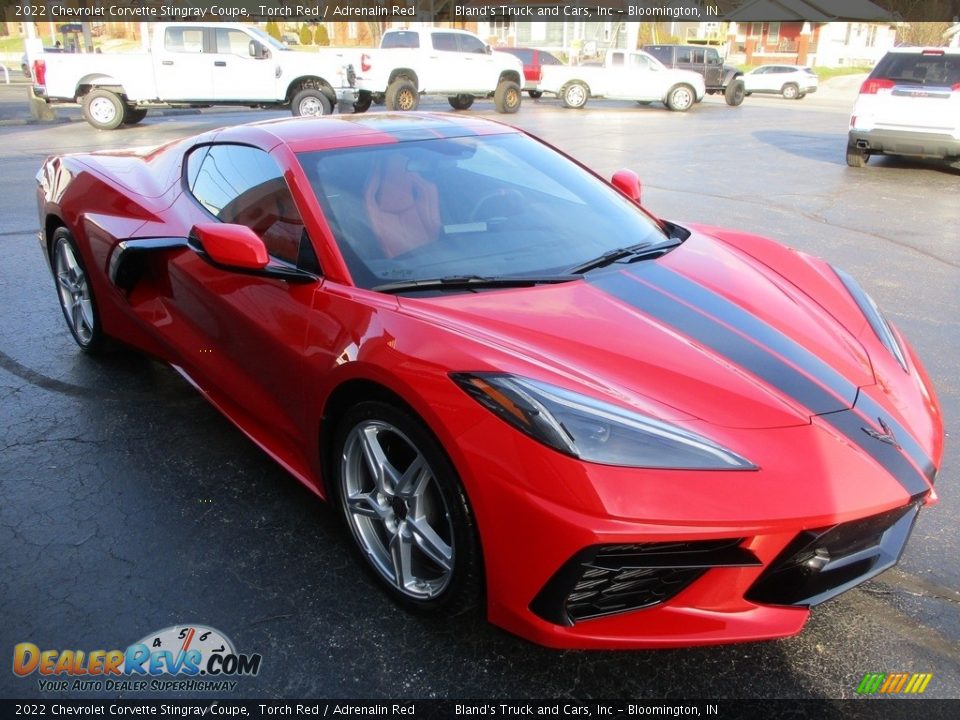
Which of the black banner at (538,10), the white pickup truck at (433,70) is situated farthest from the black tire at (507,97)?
the black banner at (538,10)

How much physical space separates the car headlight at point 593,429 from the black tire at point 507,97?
66.2ft

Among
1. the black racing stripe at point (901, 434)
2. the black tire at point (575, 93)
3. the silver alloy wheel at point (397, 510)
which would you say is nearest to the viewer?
the black racing stripe at point (901, 434)

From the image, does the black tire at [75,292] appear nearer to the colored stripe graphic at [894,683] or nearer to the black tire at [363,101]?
the colored stripe graphic at [894,683]

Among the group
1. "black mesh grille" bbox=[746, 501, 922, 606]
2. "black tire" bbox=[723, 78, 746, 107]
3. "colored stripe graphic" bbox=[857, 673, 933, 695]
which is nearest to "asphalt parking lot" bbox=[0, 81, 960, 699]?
"colored stripe graphic" bbox=[857, 673, 933, 695]

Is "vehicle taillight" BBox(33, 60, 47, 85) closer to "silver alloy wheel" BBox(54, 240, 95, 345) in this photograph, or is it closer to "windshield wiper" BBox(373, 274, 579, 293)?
"silver alloy wheel" BBox(54, 240, 95, 345)

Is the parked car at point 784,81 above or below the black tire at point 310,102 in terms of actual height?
above

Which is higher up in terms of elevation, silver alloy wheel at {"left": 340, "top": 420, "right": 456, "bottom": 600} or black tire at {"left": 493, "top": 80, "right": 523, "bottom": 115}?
black tire at {"left": 493, "top": 80, "right": 523, "bottom": 115}

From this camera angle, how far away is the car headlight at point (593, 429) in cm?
204

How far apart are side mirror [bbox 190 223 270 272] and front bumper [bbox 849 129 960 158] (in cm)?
1087

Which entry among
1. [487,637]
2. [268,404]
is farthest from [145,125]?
[487,637]

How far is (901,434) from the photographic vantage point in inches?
92.0

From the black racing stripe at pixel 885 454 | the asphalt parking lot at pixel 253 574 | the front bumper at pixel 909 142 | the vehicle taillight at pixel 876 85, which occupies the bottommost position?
the asphalt parking lot at pixel 253 574

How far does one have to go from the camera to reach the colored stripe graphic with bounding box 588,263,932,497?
7.31ft

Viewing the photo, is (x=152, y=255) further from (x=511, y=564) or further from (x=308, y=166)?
(x=511, y=564)
